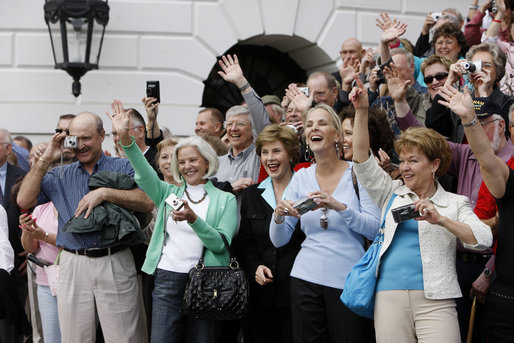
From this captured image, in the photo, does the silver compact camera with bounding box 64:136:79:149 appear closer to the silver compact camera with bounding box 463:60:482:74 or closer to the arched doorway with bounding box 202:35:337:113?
the silver compact camera with bounding box 463:60:482:74

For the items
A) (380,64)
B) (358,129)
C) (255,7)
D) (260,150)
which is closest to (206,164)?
(260,150)

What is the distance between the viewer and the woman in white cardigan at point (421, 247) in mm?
3902

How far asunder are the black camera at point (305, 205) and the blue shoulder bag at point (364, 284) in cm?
43

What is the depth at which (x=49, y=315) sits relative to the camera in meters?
5.67

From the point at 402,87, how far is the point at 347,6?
5.18 metres

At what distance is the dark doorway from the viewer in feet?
33.2

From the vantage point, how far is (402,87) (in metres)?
5.16

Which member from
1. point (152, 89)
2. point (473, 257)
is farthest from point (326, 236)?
point (152, 89)

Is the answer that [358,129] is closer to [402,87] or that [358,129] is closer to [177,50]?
[402,87]

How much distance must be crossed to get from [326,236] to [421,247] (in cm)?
71

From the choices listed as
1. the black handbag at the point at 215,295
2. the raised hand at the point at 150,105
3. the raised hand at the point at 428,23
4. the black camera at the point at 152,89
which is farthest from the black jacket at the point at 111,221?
the raised hand at the point at 428,23

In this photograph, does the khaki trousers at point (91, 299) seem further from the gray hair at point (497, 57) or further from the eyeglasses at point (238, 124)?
the gray hair at point (497, 57)

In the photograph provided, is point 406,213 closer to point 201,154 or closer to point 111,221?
point 201,154

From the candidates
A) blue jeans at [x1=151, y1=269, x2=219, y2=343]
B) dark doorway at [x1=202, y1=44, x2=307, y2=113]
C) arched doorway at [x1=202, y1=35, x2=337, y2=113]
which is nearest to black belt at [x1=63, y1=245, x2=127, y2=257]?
blue jeans at [x1=151, y1=269, x2=219, y2=343]
